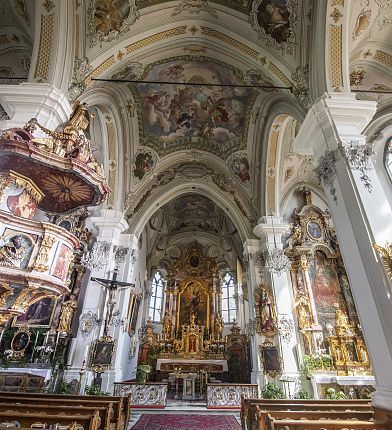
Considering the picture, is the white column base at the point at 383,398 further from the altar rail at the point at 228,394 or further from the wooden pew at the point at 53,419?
the altar rail at the point at 228,394

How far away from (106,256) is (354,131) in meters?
8.20

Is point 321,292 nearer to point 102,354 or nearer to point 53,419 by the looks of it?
point 102,354

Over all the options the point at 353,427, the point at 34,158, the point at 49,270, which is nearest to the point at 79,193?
the point at 34,158

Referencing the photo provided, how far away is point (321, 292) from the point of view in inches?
420

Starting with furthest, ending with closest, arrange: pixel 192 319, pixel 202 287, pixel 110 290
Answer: pixel 202 287 → pixel 192 319 → pixel 110 290

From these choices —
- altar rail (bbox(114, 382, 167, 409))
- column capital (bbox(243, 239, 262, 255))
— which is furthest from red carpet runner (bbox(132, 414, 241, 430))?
column capital (bbox(243, 239, 262, 255))

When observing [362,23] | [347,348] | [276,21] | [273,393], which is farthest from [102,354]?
[362,23]

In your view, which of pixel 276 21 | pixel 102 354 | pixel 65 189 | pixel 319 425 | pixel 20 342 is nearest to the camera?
pixel 319 425

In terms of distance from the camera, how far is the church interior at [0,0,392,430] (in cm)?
417

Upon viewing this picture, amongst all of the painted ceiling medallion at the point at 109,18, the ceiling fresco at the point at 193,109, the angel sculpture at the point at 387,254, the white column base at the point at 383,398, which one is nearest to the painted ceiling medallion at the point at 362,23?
the ceiling fresco at the point at 193,109

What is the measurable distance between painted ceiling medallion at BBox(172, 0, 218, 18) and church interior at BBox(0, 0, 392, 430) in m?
0.08

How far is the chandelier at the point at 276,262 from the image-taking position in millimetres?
9891

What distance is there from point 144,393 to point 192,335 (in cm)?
726

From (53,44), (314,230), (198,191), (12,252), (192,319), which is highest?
(198,191)
